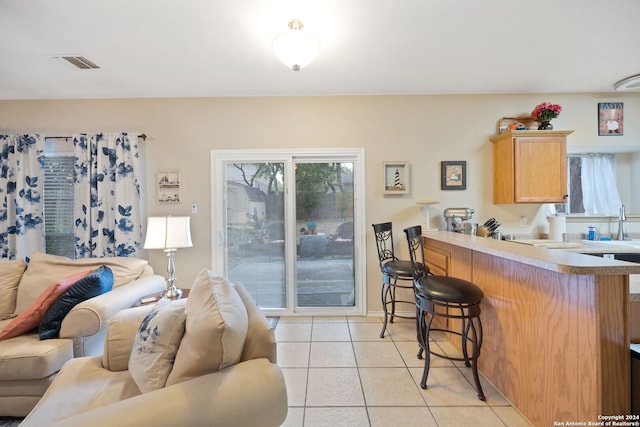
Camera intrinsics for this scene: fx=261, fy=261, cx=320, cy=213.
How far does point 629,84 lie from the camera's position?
2.75 meters

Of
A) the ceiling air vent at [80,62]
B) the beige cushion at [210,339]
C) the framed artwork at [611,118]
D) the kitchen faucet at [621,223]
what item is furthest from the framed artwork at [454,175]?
the ceiling air vent at [80,62]

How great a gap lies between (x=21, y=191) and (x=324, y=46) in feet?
12.1

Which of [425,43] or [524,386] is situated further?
[425,43]

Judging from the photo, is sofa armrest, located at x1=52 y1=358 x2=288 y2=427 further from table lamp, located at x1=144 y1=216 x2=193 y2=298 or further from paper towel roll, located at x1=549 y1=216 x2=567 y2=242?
paper towel roll, located at x1=549 y1=216 x2=567 y2=242

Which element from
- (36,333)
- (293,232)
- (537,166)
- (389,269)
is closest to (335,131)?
(293,232)

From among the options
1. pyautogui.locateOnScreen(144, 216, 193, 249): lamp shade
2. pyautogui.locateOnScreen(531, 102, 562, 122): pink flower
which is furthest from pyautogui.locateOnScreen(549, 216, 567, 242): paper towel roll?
pyautogui.locateOnScreen(144, 216, 193, 249): lamp shade

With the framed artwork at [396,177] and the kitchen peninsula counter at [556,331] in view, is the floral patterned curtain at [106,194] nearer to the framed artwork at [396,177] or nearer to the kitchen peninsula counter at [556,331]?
the framed artwork at [396,177]

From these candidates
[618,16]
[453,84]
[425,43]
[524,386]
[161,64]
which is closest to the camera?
[524,386]

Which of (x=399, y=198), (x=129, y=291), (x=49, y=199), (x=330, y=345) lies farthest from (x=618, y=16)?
(x=49, y=199)

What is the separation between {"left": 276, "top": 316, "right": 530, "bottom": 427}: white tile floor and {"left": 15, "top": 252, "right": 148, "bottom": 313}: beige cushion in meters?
1.51

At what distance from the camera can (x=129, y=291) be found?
198 cm

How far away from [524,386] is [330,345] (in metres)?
1.46

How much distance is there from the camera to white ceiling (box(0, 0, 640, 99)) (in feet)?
5.93

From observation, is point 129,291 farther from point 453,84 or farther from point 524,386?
point 453,84
